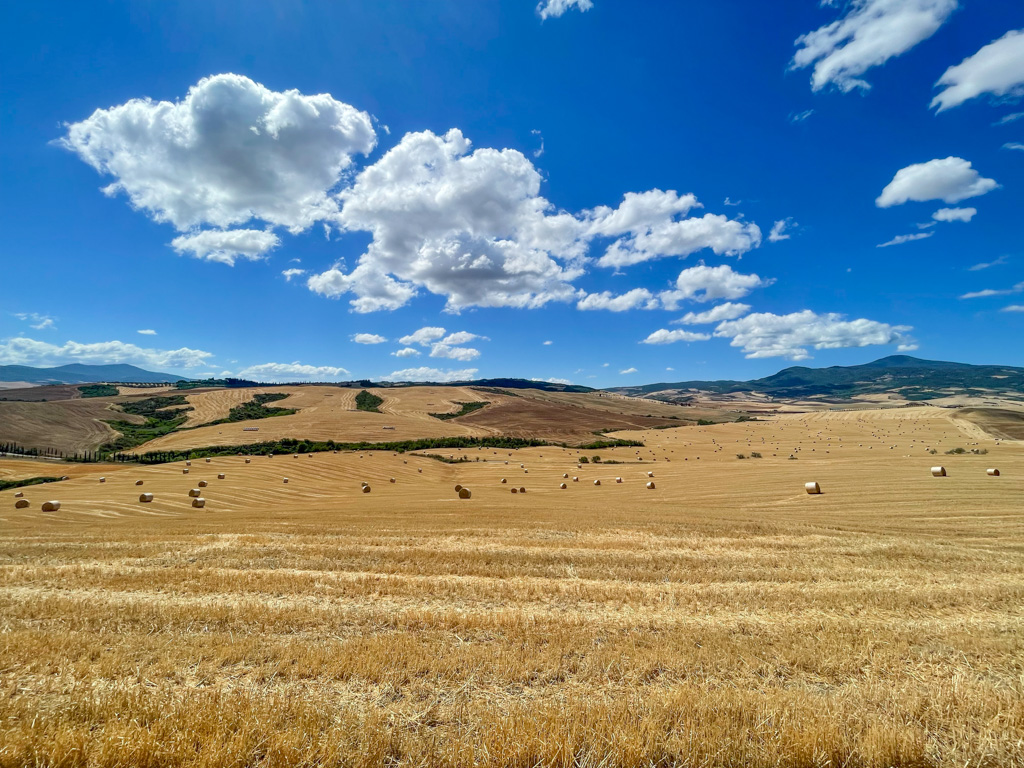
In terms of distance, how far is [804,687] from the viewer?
6145 mm

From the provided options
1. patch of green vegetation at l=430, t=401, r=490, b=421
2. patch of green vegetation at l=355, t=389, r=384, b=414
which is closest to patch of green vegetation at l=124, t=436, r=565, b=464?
patch of green vegetation at l=430, t=401, r=490, b=421

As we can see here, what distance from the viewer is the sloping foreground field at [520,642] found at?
4348 mm

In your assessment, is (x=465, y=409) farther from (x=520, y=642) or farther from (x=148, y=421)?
(x=520, y=642)

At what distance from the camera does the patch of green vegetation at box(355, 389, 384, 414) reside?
122100 millimetres

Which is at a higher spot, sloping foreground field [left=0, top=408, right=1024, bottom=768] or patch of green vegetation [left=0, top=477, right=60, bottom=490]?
sloping foreground field [left=0, top=408, right=1024, bottom=768]

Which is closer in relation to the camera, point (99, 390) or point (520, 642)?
point (520, 642)

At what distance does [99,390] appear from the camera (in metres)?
148

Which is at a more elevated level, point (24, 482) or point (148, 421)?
point (148, 421)

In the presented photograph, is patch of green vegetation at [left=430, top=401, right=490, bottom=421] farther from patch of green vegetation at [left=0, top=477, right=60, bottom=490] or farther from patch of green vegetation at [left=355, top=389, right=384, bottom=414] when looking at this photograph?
patch of green vegetation at [left=0, top=477, right=60, bottom=490]

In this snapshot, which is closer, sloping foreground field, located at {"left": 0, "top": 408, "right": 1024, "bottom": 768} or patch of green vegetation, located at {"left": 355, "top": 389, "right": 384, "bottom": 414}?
sloping foreground field, located at {"left": 0, "top": 408, "right": 1024, "bottom": 768}

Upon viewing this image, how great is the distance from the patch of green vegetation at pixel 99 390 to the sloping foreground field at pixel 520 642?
163 metres

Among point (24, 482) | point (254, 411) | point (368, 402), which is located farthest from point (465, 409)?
point (24, 482)

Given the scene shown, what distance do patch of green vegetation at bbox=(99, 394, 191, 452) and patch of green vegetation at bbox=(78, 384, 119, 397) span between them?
81.7ft

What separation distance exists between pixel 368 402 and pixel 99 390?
9743cm
